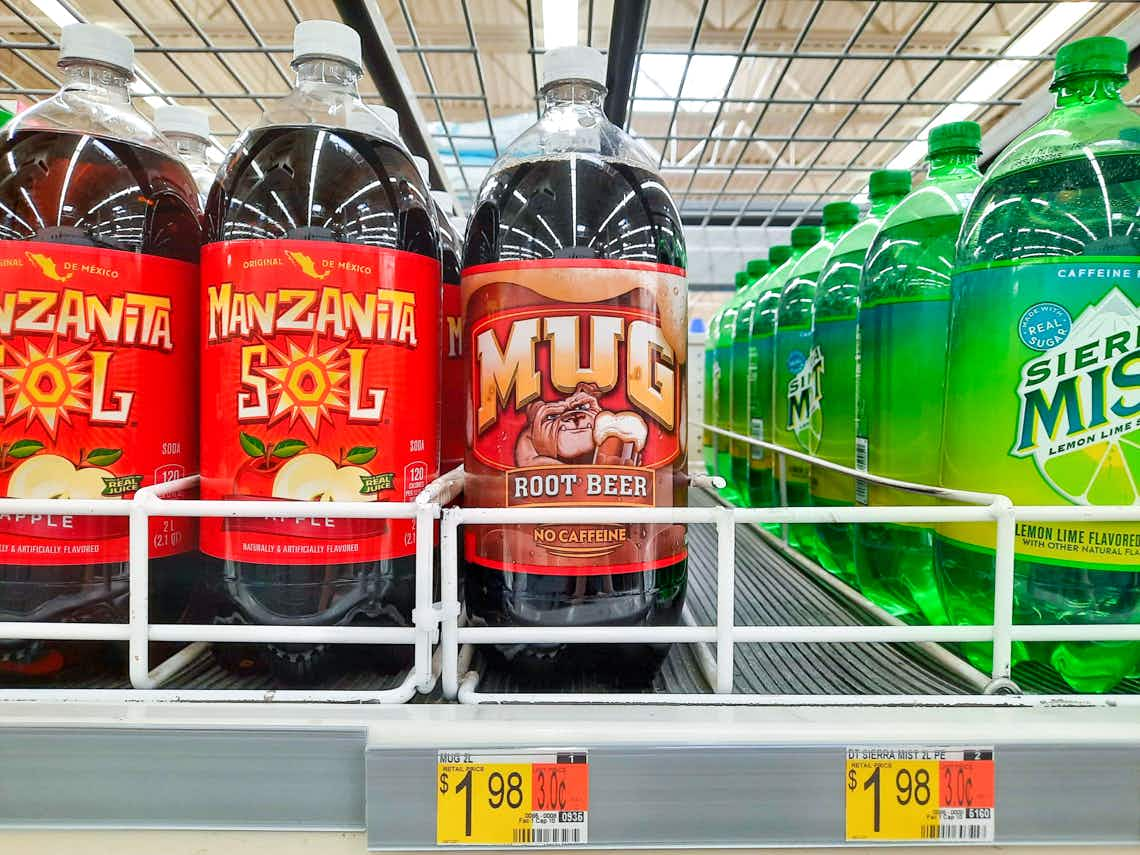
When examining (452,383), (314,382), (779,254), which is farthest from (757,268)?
(314,382)

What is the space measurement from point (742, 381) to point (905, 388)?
2.75ft

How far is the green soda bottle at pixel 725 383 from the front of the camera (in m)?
1.81

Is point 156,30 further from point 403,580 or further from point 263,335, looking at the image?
point 403,580

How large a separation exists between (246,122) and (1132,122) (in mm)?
1758

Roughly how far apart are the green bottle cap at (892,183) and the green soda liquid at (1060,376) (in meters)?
0.40

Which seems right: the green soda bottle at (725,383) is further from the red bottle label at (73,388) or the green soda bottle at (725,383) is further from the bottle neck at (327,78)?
the red bottle label at (73,388)

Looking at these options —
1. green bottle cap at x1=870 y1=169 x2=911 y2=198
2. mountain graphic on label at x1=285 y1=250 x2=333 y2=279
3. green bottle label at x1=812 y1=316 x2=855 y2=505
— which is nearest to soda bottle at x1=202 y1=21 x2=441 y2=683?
mountain graphic on label at x1=285 y1=250 x2=333 y2=279

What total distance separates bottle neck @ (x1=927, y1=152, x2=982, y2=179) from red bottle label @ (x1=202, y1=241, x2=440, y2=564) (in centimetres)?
78

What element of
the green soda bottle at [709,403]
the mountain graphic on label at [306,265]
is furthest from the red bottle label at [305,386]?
the green soda bottle at [709,403]

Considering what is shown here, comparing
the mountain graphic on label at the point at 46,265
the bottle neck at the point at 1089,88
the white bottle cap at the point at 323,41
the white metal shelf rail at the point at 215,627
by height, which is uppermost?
the white bottle cap at the point at 323,41

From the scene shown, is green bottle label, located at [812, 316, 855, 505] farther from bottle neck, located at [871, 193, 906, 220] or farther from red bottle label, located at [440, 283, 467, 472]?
red bottle label, located at [440, 283, 467, 472]

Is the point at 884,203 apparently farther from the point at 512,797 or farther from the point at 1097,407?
the point at 512,797

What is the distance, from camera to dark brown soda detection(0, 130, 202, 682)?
Result: 25.8 inches

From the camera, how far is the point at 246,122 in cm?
168
